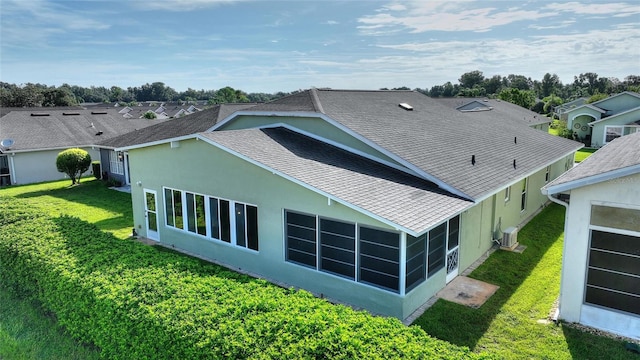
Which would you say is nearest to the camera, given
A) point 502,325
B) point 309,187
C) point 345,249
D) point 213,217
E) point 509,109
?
point 502,325

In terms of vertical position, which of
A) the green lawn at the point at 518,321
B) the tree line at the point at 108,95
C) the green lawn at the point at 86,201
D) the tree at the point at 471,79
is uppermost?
the tree at the point at 471,79

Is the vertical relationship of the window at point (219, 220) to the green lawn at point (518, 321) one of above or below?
above

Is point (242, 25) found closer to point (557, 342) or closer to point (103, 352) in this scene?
point (103, 352)

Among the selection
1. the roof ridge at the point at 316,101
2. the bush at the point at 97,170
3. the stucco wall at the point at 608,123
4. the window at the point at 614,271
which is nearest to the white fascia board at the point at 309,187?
the roof ridge at the point at 316,101

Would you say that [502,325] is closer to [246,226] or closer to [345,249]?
[345,249]

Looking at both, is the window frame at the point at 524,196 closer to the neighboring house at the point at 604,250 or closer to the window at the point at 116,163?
the neighboring house at the point at 604,250

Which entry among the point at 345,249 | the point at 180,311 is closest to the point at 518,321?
the point at 345,249
